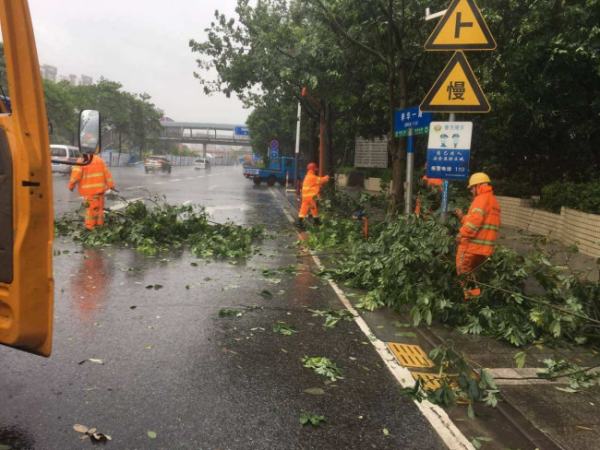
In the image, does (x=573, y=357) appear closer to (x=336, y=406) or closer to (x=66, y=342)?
(x=336, y=406)

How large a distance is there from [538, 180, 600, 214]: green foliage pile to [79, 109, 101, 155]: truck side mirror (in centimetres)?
961

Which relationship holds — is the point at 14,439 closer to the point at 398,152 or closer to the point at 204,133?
the point at 398,152

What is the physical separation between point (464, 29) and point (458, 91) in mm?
676

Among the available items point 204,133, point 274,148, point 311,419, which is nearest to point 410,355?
point 311,419

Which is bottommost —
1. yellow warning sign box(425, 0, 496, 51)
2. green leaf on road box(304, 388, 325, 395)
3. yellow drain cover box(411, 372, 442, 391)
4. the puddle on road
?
yellow drain cover box(411, 372, 442, 391)

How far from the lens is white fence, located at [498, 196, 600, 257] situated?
32.7 feet

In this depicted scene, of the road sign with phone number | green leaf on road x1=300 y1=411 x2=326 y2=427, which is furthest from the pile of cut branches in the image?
green leaf on road x1=300 y1=411 x2=326 y2=427

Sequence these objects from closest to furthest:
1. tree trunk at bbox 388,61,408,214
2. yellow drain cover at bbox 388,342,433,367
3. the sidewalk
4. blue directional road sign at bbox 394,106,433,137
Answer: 1. the sidewalk
2. yellow drain cover at bbox 388,342,433,367
3. blue directional road sign at bbox 394,106,433,137
4. tree trunk at bbox 388,61,408,214

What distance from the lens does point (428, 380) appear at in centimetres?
421

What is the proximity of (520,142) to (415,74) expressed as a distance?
5.60 m

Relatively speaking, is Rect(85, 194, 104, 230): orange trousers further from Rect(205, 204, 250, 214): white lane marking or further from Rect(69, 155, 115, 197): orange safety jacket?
Rect(205, 204, 250, 214): white lane marking

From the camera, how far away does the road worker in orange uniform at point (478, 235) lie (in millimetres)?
5955

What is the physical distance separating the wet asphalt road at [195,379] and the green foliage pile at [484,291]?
0.76 meters

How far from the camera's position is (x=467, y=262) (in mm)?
6098
